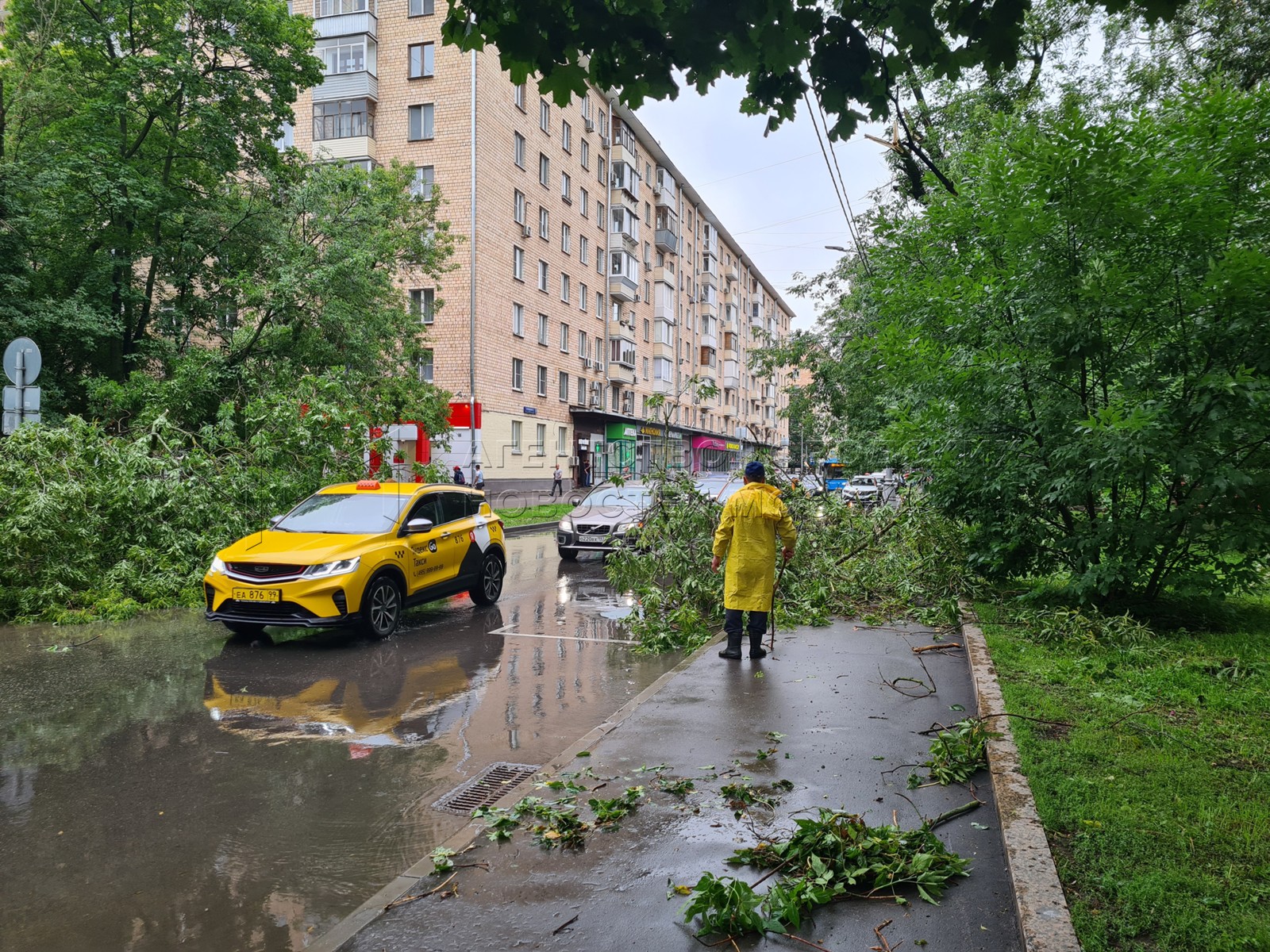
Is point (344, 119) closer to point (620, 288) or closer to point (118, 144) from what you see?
point (620, 288)

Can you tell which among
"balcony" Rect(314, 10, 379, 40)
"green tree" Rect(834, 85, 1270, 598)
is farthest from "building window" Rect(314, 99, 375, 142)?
"green tree" Rect(834, 85, 1270, 598)

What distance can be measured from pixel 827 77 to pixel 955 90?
1897 cm

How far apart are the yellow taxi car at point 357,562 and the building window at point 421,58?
30.1 m

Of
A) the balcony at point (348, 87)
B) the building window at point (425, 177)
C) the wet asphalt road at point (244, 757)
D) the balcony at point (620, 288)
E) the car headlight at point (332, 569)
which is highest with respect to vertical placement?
the balcony at point (348, 87)

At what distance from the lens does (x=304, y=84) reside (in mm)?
22625

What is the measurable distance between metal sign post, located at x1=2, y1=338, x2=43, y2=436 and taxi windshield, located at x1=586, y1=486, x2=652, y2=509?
→ 368 inches

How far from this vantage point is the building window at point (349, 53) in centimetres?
3634

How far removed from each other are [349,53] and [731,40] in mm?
37755

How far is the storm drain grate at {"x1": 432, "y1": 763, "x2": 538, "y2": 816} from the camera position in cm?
475

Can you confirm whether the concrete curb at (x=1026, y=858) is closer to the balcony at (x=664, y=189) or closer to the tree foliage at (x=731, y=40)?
the tree foliage at (x=731, y=40)

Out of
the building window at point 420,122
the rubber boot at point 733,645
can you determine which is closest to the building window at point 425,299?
the building window at point 420,122

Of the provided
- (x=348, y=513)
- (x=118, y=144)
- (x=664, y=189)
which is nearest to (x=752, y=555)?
(x=348, y=513)

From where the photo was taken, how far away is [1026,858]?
3590 mm

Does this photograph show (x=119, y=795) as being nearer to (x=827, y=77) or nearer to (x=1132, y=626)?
(x=827, y=77)
